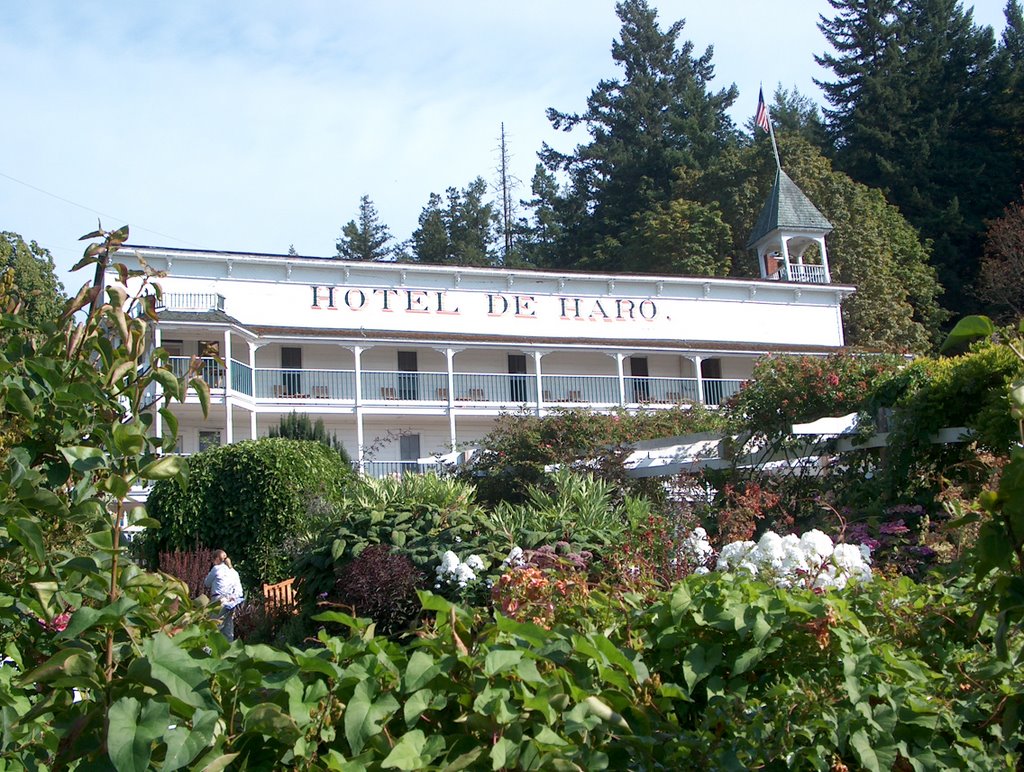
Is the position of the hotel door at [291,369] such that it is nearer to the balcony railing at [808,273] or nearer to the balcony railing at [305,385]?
the balcony railing at [305,385]

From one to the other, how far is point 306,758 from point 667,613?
1169 mm

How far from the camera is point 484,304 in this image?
34219mm

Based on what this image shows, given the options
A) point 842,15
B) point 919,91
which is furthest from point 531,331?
point 842,15

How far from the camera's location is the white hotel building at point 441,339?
30.4 metres

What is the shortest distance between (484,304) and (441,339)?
350 centimetres

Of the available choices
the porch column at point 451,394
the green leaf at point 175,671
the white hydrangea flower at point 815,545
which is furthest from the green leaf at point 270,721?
the porch column at point 451,394

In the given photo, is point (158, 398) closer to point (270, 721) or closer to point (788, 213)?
point (270, 721)

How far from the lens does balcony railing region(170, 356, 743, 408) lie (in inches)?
1222

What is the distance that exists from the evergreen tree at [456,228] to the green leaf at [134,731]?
59583mm

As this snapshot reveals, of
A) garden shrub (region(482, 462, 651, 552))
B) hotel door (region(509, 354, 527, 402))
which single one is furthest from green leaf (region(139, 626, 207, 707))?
hotel door (region(509, 354, 527, 402))

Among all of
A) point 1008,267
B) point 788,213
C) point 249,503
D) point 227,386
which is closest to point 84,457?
point 249,503

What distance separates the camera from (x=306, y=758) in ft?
7.84

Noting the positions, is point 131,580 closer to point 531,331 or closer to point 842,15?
point 531,331

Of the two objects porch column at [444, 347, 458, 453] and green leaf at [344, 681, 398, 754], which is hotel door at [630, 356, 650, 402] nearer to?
porch column at [444, 347, 458, 453]
